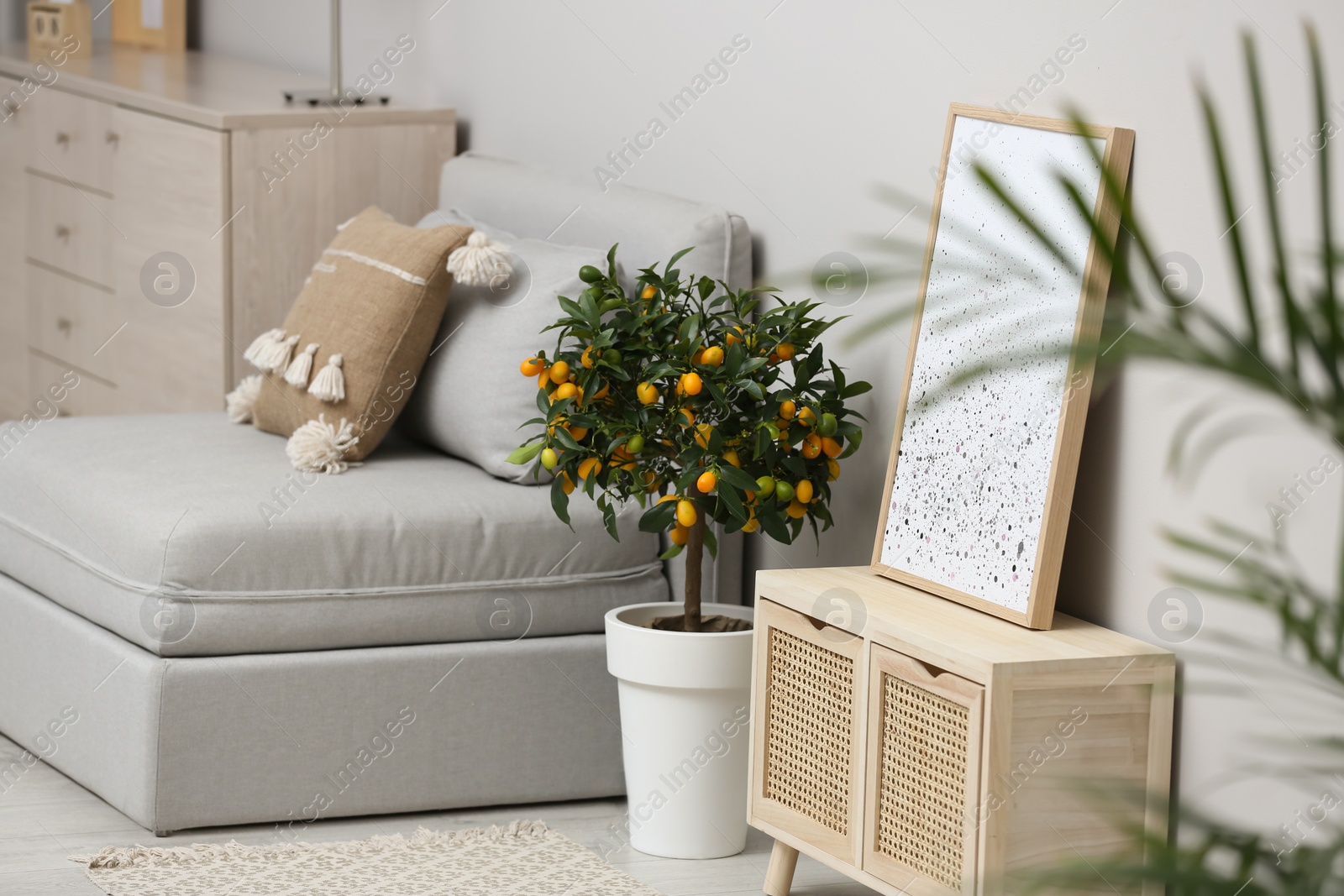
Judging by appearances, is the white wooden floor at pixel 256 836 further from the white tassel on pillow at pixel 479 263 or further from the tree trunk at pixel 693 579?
the white tassel on pillow at pixel 479 263

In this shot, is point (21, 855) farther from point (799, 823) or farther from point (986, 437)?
point (986, 437)

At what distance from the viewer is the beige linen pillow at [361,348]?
109 inches

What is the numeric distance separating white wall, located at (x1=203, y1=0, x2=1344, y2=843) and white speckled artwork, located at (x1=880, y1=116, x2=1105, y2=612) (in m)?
0.09

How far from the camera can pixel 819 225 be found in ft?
8.72

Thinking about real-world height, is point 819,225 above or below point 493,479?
above

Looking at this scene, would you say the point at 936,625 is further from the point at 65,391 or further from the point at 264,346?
the point at 65,391

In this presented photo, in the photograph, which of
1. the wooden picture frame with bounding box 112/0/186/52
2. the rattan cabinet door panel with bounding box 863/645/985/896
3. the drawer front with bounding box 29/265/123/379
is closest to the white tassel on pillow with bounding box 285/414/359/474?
the rattan cabinet door panel with bounding box 863/645/985/896

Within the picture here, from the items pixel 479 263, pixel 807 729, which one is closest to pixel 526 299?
pixel 479 263

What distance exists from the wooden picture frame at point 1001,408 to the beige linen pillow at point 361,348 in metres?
0.89

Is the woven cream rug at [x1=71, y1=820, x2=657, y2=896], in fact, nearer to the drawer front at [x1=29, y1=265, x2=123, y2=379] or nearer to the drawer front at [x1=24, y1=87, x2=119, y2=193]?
the drawer front at [x1=29, y1=265, x2=123, y2=379]

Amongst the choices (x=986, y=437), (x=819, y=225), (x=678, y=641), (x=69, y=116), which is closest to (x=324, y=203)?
(x=69, y=116)

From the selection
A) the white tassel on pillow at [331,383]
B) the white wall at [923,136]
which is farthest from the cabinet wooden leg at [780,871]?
the white tassel on pillow at [331,383]

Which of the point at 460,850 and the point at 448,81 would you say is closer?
the point at 460,850

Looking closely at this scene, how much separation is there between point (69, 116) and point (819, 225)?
7.36 ft
